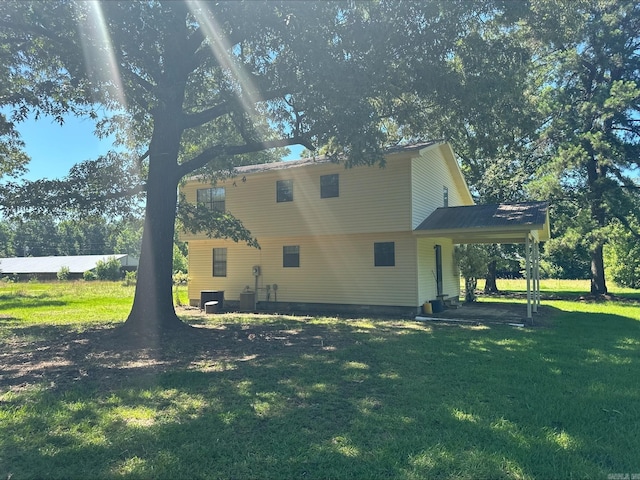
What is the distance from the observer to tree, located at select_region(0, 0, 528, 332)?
8.70 m

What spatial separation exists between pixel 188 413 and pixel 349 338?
5.11 metres

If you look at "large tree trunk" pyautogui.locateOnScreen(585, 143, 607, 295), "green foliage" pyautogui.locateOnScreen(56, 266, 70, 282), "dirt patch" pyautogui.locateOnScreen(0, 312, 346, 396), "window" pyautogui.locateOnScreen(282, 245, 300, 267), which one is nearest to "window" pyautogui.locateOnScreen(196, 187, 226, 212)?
"window" pyautogui.locateOnScreen(282, 245, 300, 267)

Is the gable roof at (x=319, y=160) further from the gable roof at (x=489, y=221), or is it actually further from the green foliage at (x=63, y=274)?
the green foliage at (x=63, y=274)

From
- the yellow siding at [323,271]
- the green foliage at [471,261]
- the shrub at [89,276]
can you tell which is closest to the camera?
the yellow siding at [323,271]

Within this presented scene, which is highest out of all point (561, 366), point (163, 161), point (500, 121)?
point (500, 121)

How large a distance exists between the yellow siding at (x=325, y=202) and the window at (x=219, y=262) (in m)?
0.96

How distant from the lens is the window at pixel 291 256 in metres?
16.0

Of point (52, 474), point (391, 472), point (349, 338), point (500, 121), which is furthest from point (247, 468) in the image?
point (500, 121)

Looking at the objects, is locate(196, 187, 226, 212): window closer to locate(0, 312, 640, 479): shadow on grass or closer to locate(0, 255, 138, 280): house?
locate(0, 312, 640, 479): shadow on grass

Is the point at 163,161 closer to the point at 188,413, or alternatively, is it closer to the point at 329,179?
the point at 329,179

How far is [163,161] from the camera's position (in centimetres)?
1036

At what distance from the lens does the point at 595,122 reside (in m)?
20.2

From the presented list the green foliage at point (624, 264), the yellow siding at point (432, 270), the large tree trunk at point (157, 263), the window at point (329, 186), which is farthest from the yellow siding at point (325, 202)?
the green foliage at point (624, 264)

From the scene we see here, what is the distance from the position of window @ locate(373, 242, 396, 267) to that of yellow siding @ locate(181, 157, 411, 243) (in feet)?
2.65
